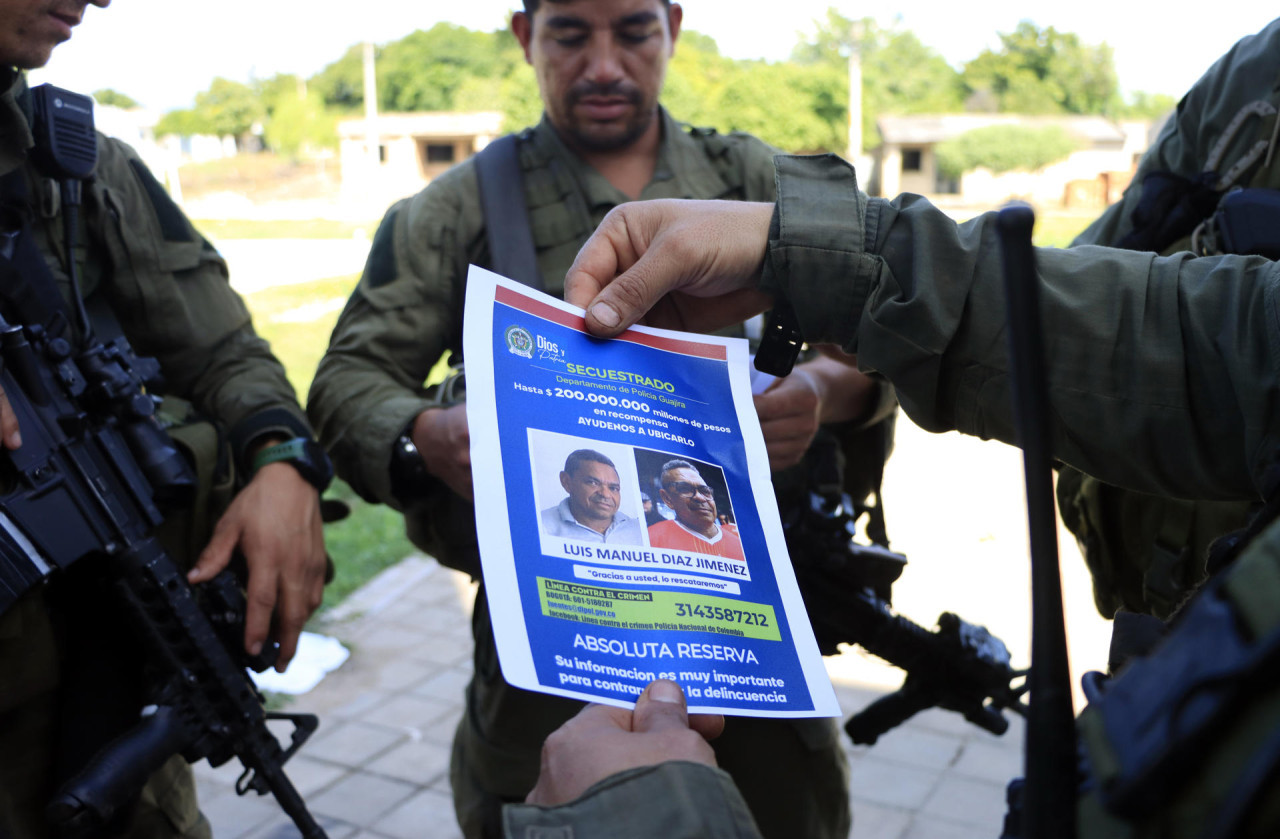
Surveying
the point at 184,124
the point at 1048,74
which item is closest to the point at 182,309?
the point at 184,124

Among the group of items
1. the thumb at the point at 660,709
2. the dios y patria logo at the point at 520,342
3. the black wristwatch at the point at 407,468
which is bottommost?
the black wristwatch at the point at 407,468

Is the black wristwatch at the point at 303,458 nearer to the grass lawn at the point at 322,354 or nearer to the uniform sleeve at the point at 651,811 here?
the uniform sleeve at the point at 651,811

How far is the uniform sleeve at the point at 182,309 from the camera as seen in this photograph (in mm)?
1741

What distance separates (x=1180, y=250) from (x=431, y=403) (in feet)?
4.02

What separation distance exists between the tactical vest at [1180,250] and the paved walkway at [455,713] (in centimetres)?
118

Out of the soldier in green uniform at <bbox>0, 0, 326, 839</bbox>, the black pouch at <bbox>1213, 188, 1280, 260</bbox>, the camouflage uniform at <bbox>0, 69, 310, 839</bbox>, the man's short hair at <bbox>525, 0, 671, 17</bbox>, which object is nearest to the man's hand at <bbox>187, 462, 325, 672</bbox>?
the soldier in green uniform at <bbox>0, 0, 326, 839</bbox>

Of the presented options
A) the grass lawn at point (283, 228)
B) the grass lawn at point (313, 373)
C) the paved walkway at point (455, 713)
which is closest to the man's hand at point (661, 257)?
the paved walkway at point (455, 713)

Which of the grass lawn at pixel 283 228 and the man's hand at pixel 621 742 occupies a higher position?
the man's hand at pixel 621 742

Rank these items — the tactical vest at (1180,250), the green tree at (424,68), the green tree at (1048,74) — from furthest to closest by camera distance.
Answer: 1. the green tree at (424,68)
2. the green tree at (1048,74)
3. the tactical vest at (1180,250)

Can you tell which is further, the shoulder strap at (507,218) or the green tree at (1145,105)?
the green tree at (1145,105)

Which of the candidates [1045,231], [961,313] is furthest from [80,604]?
[1045,231]

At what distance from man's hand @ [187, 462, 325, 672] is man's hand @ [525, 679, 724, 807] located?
0.85 m

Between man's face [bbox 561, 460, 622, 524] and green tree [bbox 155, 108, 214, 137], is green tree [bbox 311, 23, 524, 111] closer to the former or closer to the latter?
green tree [bbox 155, 108, 214, 137]

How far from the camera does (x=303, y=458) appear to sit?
5.68 ft
